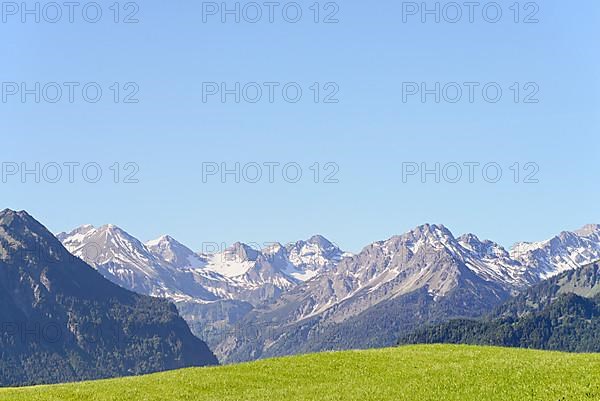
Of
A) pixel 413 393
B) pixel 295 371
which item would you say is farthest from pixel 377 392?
pixel 295 371

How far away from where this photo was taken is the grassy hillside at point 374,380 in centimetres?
5169

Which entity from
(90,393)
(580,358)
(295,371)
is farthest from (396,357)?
(90,393)

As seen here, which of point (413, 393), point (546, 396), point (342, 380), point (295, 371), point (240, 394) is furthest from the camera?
point (295, 371)

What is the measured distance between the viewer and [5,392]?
198ft

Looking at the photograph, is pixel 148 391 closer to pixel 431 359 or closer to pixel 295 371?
pixel 295 371

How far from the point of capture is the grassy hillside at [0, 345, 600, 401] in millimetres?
51688

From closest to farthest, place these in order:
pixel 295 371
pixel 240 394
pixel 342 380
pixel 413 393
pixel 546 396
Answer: pixel 546 396, pixel 413 393, pixel 240 394, pixel 342 380, pixel 295 371

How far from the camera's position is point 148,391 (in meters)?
Answer: 57.6

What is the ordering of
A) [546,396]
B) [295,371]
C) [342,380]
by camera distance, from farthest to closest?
[295,371] → [342,380] → [546,396]

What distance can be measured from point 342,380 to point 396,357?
8781 millimetres

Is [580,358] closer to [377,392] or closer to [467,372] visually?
[467,372]

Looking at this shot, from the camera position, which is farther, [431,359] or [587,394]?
[431,359]

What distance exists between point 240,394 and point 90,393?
995cm

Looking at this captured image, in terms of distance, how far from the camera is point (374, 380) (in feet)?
192
